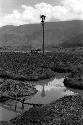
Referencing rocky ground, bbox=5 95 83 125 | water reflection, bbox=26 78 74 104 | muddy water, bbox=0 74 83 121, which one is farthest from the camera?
water reflection, bbox=26 78 74 104

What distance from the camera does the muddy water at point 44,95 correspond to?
82.9 feet

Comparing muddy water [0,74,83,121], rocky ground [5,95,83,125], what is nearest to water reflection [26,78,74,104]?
muddy water [0,74,83,121]

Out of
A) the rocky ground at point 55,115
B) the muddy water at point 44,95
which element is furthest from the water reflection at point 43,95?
the rocky ground at point 55,115

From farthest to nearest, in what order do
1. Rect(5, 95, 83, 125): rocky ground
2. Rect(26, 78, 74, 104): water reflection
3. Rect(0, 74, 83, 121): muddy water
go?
Rect(26, 78, 74, 104): water reflection → Rect(0, 74, 83, 121): muddy water → Rect(5, 95, 83, 125): rocky ground

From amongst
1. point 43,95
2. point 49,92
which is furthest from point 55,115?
point 49,92

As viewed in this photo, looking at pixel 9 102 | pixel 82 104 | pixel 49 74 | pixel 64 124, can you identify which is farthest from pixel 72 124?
pixel 49 74

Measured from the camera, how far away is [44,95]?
32688 millimetres

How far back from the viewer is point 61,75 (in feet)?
154

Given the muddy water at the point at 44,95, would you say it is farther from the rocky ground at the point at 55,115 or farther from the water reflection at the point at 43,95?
the rocky ground at the point at 55,115

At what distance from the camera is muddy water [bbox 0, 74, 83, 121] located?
25.3 metres

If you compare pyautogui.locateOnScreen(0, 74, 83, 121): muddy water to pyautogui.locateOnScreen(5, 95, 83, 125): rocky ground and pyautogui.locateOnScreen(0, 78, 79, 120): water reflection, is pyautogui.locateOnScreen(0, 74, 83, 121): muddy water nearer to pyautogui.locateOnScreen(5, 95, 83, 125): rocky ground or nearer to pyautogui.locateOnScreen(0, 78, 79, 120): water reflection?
pyautogui.locateOnScreen(0, 78, 79, 120): water reflection

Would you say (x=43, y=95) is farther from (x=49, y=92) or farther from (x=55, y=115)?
(x=55, y=115)

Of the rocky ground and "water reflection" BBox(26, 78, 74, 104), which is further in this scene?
"water reflection" BBox(26, 78, 74, 104)

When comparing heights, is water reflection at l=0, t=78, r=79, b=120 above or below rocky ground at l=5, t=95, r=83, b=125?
below
